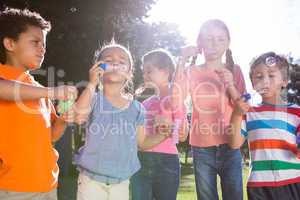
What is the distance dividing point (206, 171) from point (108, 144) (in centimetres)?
114

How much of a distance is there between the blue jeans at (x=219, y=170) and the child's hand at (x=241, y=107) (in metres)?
0.50

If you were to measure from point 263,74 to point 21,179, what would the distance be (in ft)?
7.60

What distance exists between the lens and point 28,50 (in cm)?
349

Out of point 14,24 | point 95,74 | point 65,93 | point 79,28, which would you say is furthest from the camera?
point 79,28

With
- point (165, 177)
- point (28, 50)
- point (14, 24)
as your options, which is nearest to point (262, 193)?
point (165, 177)

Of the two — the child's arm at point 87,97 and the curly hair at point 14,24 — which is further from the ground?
the curly hair at point 14,24

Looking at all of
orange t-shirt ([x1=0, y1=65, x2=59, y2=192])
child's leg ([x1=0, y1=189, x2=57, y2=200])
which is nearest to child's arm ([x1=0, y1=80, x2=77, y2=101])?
orange t-shirt ([x1=0, y1=65, x2=59, y2=192])

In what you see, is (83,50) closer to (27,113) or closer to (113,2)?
(113,2)

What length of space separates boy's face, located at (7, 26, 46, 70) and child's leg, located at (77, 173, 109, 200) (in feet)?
3.35

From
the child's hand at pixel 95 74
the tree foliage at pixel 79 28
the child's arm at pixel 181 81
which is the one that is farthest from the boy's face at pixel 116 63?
the tree foliage at pixel 79 28

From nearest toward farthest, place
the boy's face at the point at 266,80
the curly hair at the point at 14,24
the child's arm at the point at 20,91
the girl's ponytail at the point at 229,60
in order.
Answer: the child's arm at the point at 20,91
the curly hair at the point at 14,24
the boy's face at the point at 266,80
the girl's ponytail at the point at 229,60

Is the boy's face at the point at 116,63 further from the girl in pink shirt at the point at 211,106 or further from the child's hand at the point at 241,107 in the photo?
the child's hand at the point at 241,107

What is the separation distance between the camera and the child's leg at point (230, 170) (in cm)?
425

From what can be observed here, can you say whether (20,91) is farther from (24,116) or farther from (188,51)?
(188,51)
